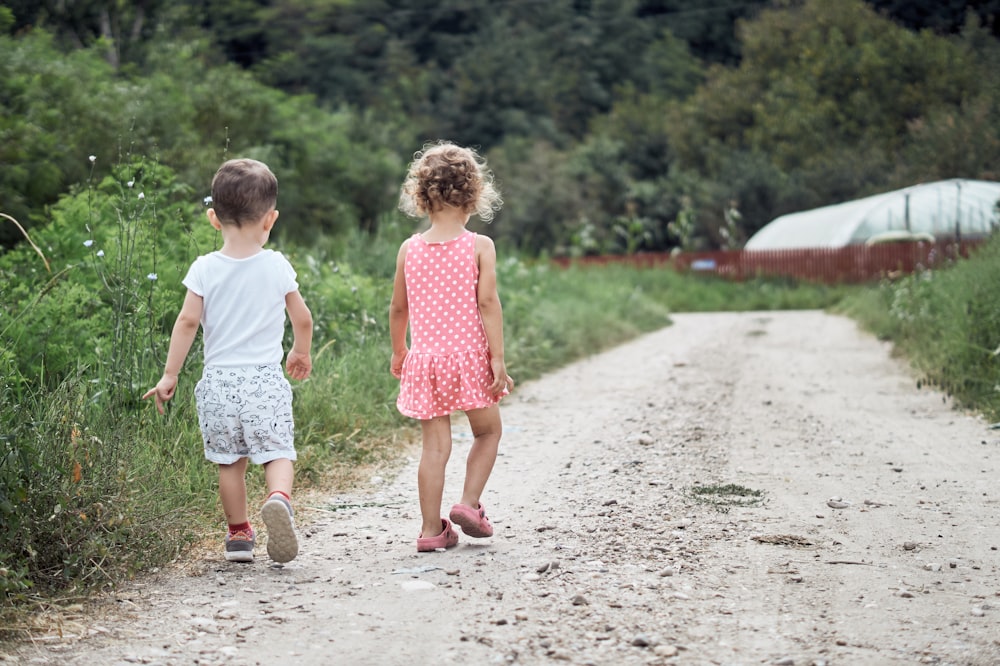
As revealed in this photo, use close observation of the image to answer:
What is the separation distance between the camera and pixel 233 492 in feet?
14.4

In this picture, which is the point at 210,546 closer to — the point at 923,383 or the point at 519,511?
the point at 519,511

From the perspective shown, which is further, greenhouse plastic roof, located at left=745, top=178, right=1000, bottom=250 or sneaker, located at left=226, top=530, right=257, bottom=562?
greenhouse plastic roof, located at left=745, top=178, right=1000, bottom=250

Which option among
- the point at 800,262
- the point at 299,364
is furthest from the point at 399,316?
the point at 800,262

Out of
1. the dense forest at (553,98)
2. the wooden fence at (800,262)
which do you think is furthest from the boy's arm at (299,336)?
the wooden fence at (800,262)

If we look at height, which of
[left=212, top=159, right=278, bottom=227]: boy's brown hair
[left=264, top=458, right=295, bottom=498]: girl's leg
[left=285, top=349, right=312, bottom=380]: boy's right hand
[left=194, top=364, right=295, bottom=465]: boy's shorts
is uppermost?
[left=212, top=159, right=278, bottom=227]: boy's brown hair

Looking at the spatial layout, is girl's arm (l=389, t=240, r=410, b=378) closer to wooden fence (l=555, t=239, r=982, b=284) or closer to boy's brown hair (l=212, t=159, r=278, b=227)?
boy's brown hair (l=212, t=159, r=278, b=227)

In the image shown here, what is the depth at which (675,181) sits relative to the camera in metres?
43.7

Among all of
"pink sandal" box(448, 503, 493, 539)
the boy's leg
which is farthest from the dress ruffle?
the boy's leg

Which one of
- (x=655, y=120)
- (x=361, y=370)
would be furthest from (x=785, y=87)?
(x=361, y=370)

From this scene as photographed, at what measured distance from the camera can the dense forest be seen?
19.9 meters

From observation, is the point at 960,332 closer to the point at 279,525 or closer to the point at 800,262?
the point at 279,525

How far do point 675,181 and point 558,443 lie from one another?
1471 inches

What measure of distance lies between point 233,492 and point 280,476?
8.1 inches

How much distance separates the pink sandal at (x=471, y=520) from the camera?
451cm
